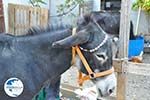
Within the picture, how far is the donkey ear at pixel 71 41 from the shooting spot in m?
2.25

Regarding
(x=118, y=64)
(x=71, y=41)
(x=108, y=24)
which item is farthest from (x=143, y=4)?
(x=71, y=41)

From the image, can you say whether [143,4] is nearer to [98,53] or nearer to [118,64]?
[118,64]

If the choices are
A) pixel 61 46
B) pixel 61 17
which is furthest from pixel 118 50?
pixel 61 17

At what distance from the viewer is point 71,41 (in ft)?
7.48

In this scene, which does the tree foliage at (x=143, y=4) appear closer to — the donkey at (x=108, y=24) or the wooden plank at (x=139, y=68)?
the donkey at (x=108, y=24)

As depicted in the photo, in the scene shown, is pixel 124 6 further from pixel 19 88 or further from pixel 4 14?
pixel 4 14

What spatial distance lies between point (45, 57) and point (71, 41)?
1.07ft

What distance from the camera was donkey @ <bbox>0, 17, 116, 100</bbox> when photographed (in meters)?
2.41

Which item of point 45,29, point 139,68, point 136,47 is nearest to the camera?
point 45,29

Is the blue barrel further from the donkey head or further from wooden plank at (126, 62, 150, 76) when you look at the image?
the donkey head

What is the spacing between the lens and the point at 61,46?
89.3 inches

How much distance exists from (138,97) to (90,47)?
7.60 feet

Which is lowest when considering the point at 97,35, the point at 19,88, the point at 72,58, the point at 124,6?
the point at 19,88

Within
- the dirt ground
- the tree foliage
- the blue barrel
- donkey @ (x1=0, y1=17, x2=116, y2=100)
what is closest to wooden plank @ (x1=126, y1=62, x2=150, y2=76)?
donkey @ (x1=0, y1=17, x2=116, y2=100)
